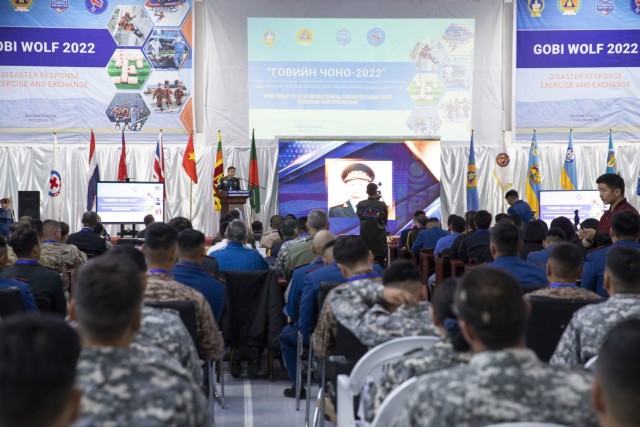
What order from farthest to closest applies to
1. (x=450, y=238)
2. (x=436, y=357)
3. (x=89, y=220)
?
1. (x=450, y=238)
2. (x=89, y=220)
3. (x=436, y=357)

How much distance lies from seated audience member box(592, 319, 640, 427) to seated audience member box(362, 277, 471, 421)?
74 centimetres

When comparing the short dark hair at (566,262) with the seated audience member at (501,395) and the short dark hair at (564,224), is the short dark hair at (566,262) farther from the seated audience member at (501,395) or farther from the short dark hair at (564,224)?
the short dark hair at (564,224)

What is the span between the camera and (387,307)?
3.41 meters

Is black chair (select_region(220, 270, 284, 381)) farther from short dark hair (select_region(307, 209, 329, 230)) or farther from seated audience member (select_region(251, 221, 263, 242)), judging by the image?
seated audience member (select_region(251, 221, 263, 242))

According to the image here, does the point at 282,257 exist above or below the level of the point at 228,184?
below

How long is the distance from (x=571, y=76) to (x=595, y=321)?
14062 mm

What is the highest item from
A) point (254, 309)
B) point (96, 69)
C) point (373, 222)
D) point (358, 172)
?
point (96, 69)

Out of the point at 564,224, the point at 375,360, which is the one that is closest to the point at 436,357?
the point at 375,360

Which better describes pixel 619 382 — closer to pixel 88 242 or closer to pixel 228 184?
pixel 88 242

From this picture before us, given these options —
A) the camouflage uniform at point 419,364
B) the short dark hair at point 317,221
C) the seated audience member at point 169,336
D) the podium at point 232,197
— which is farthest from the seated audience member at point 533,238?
the podium at point 232,197

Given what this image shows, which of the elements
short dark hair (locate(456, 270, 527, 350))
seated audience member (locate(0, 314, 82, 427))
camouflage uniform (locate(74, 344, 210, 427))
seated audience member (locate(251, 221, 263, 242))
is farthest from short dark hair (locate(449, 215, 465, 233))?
seated audience member (locate(0, 314, 82, 427))

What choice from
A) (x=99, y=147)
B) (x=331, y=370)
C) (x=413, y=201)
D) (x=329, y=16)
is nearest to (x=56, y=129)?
(x=99, y=147)

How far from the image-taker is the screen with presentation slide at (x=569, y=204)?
41.7 ft

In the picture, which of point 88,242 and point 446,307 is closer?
point 446,307
